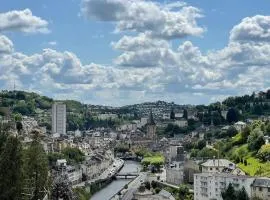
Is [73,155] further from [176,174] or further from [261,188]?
[261,188]

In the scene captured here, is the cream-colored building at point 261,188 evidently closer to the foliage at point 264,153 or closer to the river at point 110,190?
the foliage at point 264,153

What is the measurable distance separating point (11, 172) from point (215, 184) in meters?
26.3

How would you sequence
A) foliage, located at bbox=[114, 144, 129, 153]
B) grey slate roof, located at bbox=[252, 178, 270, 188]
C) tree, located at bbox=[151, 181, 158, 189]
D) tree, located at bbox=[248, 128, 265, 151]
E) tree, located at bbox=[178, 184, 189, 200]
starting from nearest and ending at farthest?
1. grey slate roof, located at bbox=[252, 178, 270, 188]
2. tree, located at bbox=[178, 184, 189, 200]
3. tree, located at bbox=[151, 181, 158, 189]
4. tree, located at bbox=[248, 128, 265, 151]
5. foliage, located at bbox=[114, 144, 129, 153]

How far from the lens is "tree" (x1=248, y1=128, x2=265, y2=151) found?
9298 centimetres

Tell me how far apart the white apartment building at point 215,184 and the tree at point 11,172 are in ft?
79.0

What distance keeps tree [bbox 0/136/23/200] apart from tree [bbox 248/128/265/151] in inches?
2110

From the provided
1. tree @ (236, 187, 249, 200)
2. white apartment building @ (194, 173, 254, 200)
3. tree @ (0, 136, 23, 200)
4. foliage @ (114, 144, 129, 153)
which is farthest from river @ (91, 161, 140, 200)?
foliage @ (114, 144, 129, 153)

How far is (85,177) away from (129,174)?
1207 centimetres

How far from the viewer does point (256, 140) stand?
9406 cm

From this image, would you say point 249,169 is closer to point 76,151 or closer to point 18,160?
point 18,160

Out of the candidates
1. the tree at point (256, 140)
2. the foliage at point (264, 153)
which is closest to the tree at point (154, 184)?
the tree at point (256, 140)

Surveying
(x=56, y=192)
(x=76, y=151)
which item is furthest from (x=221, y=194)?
(x=76, y=151)

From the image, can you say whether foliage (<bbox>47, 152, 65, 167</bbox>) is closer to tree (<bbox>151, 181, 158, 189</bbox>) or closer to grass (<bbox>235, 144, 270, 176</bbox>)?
tree (<bbox>151, 181, 158, 189</bbox>)

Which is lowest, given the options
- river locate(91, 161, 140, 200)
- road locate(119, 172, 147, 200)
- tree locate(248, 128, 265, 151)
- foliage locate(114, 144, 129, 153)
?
river locate(91, 161, 140, 200)
